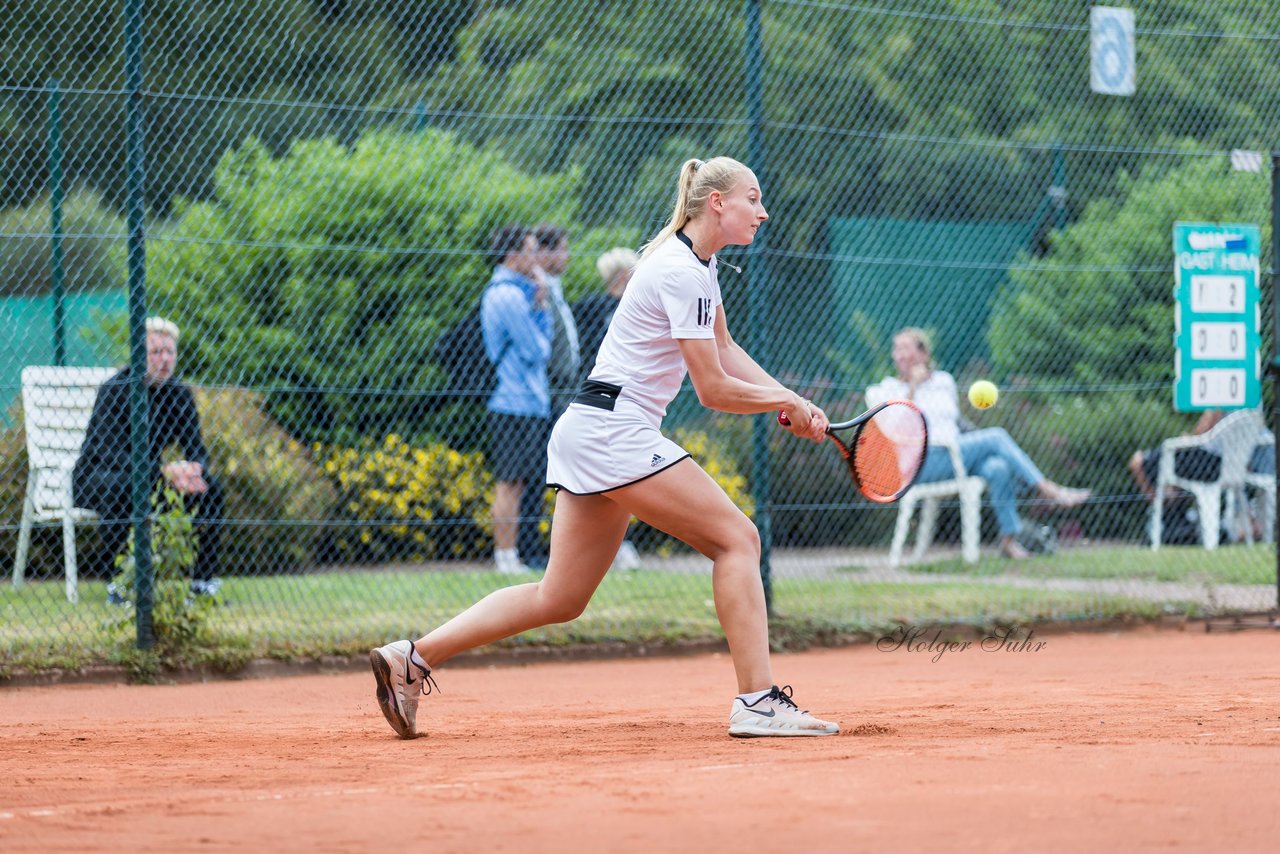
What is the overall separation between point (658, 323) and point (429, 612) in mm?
3725

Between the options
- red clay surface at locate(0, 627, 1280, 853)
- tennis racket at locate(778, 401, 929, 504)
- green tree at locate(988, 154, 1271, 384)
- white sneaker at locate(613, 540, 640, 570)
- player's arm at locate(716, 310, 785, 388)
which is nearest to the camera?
red clay surface at locate(0, 627, 1280, 853)

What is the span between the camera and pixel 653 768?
15.9 feet

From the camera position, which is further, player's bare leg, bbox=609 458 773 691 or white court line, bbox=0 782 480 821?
player's bare leg, bbox=609 458 773 691

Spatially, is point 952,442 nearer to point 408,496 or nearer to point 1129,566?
point 1129,566

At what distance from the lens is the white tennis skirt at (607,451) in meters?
5.37

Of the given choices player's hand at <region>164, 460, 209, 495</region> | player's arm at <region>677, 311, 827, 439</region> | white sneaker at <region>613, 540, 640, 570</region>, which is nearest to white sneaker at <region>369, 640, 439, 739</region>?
player's arm at <region>677, 311, 827, 439</region>

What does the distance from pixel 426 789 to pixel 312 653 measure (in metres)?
3.78

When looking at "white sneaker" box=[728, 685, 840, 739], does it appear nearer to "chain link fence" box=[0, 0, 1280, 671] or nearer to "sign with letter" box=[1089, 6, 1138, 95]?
"chain link fence" box=[0, 0, 1280, 671]

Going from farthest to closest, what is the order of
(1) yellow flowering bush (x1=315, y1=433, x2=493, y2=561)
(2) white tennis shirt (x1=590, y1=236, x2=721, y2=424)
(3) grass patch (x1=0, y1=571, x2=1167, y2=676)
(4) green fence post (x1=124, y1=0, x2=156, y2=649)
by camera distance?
(1) yellow flowering bush (x1=315, y1=433, x2=493, y2=561), (3) grass patch (x1=0, y1=571, x2=1167, y2=676), (4) green fence post (x1=124, y1=0, x2=156, y2=649), (2) white tennis shirt (x1=590, y1=236, x2=721, y2=424)

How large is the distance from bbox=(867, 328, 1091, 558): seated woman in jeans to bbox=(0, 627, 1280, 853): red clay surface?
3.21m

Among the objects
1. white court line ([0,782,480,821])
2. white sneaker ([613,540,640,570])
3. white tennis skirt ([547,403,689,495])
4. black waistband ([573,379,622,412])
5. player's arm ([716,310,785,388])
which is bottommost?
white court line ([0,782,480,821])

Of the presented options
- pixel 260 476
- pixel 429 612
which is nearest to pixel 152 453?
pixel 260 476

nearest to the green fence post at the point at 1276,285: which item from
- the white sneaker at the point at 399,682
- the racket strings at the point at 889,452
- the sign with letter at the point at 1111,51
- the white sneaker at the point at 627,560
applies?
the sign with letter at the point at 1111,51

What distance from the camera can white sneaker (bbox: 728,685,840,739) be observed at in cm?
539
